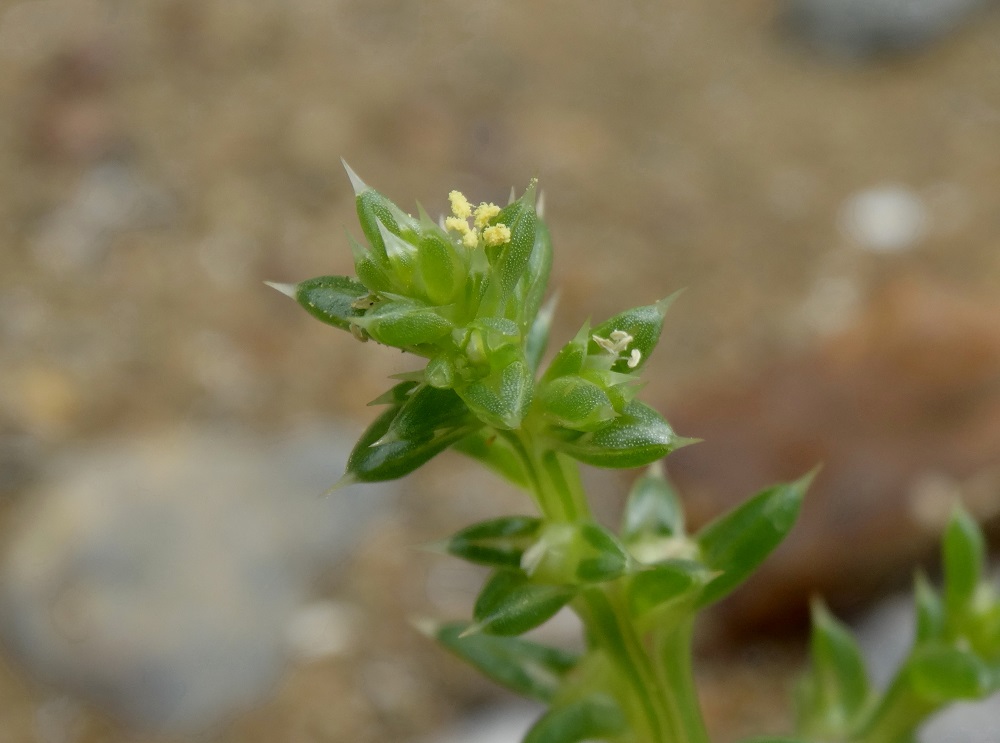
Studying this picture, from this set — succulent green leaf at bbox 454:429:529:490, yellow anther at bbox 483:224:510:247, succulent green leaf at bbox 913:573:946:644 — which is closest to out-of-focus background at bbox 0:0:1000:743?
succulent green leaf at bbox 913:573:946:644

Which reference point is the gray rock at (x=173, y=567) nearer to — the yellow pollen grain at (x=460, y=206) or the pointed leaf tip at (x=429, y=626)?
the pointed leaf tip at (x=429, y=626)

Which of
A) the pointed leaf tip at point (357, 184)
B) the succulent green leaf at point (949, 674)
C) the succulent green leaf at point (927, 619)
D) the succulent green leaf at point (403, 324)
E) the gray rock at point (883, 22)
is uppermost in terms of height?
the gray rock at point (883, 22)

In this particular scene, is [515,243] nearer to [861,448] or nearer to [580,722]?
[580,722]

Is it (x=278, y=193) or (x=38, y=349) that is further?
(x=278, y=193)

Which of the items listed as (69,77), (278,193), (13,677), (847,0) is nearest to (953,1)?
(847,0)

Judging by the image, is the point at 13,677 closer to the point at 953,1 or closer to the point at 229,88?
the point at 229,88

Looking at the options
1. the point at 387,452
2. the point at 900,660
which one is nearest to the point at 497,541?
the point at 387,452

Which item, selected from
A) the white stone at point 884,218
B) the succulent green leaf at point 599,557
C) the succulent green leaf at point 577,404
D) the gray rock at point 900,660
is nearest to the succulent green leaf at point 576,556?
the succulent green leaf at point 599,557

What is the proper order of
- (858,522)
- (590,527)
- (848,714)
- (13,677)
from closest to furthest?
(590,527), (848,714), (858,522), (13,677)
